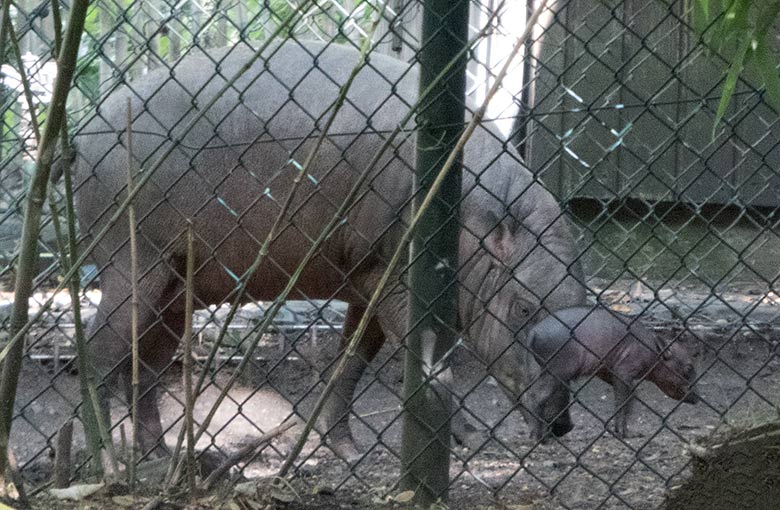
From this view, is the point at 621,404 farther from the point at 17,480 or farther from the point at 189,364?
the point at 17,480

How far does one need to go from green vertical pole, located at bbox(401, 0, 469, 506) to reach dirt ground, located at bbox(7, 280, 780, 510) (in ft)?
0.37

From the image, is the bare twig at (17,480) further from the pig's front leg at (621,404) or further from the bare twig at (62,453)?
the pig's front leg at (621,404)

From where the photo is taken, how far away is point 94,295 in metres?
6.06

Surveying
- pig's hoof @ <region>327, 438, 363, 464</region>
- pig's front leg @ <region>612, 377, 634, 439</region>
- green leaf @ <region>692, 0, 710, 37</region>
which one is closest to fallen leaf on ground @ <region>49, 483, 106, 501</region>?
green leaf @ <region>692, 0, 710, 37</region>

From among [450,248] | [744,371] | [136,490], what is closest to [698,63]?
[744,371]

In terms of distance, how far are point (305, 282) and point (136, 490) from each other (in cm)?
204

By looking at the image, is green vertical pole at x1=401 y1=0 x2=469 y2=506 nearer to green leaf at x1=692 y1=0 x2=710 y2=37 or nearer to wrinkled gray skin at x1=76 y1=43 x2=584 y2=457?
green leaf at x1=692 y1=0 x2=710 y2=37

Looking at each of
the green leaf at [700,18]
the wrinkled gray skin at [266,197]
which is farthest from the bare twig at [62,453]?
the green leaf at [700,18]

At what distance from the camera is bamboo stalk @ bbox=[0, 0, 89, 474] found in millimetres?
1665

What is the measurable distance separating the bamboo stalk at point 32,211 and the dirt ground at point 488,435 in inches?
15.4

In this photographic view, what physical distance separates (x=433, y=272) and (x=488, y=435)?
1179 millimetres

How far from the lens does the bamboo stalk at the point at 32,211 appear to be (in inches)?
65.6

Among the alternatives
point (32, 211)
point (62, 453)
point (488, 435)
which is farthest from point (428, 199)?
point (488, 435)

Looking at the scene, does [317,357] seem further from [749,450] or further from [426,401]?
[749,450]
